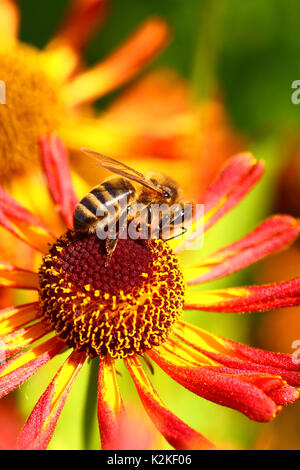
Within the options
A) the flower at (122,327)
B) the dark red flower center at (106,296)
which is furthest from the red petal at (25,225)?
the dark red flower center at (106,296)

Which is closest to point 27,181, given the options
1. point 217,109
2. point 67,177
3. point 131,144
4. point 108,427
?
point 131,144

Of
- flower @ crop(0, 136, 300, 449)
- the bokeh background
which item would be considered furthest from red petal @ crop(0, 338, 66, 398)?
the bokeh background

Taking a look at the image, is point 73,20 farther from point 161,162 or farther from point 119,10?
point 161,162

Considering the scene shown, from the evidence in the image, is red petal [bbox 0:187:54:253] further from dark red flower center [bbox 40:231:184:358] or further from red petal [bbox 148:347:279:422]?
red petal [bbox 148:347:279:422]

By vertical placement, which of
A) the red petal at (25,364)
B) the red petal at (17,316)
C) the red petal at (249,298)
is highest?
the red petal at (249,298)

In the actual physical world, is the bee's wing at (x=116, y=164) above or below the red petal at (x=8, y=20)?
below

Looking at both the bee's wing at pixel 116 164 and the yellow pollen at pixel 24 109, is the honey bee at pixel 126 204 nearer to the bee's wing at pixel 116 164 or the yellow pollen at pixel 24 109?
the bee's wing at pixel 116 164

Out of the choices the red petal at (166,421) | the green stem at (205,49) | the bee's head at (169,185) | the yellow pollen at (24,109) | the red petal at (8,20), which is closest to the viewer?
the red petal at (166,421)
